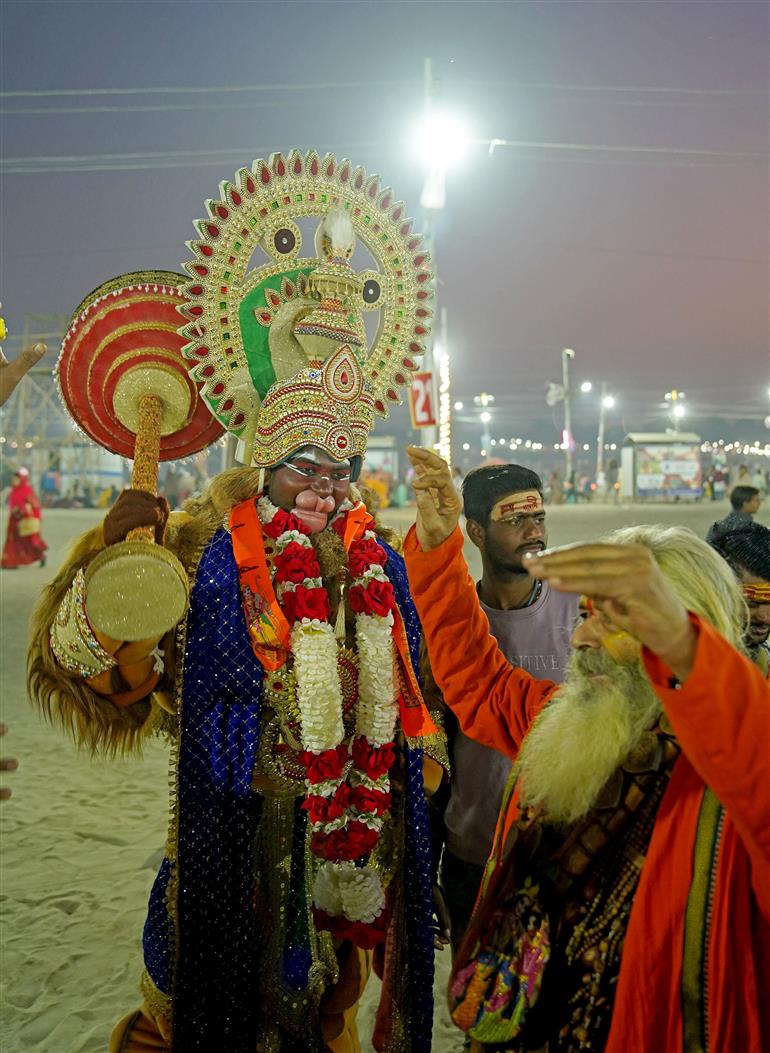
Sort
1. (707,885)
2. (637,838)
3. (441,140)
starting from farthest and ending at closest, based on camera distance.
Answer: (441,140) < (637,838) < (707,885)

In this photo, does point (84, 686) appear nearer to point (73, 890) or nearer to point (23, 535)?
point (73, 890)

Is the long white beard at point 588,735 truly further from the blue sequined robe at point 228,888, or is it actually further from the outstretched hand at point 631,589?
the blue sequined robe at point 228,888

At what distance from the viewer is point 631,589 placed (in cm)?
137

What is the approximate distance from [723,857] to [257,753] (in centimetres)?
151

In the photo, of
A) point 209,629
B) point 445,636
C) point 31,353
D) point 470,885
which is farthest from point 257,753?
point 31,353

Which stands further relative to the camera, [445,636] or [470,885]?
[470,885]

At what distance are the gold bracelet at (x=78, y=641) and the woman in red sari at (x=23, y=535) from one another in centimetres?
1455

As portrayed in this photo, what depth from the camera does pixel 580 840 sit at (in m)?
1.81

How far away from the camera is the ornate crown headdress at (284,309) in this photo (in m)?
2.76

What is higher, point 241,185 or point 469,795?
point 241,185

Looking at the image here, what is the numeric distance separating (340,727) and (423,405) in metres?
9.38

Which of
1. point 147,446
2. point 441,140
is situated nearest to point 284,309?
point 147,446

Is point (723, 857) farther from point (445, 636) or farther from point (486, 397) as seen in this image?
point (486, 397)

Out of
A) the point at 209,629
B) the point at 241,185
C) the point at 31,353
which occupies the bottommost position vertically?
the point at 209,629
